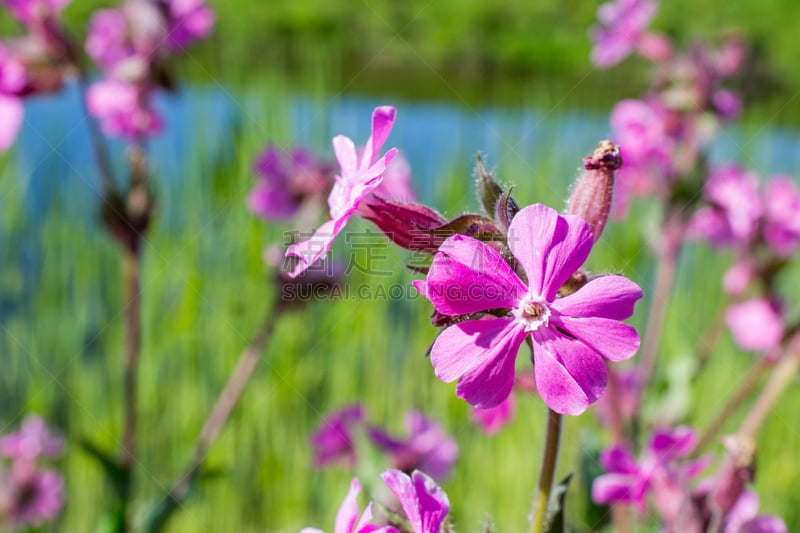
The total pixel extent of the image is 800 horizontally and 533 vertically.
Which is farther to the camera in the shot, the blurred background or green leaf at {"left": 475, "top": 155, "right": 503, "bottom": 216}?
the blurred background

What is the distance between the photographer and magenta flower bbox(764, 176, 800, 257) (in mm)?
1034

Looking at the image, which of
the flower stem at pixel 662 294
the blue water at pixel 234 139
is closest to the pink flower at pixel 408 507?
the flower stem at pixel 662 294

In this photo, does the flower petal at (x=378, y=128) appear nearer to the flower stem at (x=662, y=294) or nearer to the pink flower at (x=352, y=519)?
the pink flower at (x=352, y=519)

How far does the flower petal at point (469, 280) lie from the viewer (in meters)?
0.37

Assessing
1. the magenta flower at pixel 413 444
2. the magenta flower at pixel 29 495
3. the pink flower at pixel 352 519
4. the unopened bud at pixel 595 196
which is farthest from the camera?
the magenta flower at pixel 29 495

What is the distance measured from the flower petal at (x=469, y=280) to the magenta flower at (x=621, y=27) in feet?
2.65

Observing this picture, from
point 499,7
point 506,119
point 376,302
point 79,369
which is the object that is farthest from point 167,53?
point 499,7

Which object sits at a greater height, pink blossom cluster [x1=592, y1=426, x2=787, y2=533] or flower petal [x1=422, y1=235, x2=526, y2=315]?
flower petal [x1=422, y1=235, x2=526, y2=315]

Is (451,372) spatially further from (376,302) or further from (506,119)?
(506,119)

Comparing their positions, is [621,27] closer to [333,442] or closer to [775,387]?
[775,387]

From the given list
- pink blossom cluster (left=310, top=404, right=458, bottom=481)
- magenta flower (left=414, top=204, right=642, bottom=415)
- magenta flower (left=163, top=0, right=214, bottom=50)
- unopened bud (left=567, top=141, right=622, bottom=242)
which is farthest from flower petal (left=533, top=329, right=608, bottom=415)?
magenta flower (left=163, top=0, right=214, bottom=50)

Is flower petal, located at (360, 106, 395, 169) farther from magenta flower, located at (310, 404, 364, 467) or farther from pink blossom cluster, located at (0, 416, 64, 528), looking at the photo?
pink blossom cluster, located at (0, 416, 64, 528)

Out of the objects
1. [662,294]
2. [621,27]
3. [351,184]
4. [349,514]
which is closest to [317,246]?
[351,184]

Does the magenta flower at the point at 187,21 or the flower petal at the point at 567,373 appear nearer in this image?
the flower petal at the point at 567,373
